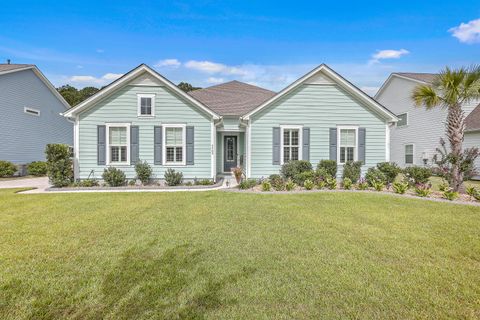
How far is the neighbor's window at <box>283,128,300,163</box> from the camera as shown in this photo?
12156 millimetres

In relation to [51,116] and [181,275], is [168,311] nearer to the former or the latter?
[181,275]

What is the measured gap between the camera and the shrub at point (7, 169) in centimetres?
1501

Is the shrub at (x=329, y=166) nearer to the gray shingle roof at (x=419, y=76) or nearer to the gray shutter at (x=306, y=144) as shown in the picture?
the gray shutter at (x=306, y=144)

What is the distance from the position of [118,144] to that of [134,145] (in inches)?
30.4

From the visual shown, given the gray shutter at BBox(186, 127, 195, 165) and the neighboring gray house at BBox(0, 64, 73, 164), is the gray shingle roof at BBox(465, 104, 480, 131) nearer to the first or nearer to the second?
the gray shutter at BBox(186, 127, 195, 165)

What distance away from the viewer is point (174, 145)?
11852 millimetres

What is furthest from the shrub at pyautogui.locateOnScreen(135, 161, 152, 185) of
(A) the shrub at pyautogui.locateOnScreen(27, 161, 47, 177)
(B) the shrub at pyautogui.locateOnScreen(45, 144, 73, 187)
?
(A) the shrub at pyautogui.locateOnScreen(27, 161, 47, 177)

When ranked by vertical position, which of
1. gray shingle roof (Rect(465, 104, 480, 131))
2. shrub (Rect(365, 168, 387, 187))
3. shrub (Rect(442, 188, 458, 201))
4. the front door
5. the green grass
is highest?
gray shingle roof (Rect(465, 104, 480, 131))

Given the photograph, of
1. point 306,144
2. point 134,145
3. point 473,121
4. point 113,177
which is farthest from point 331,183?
point 473,121

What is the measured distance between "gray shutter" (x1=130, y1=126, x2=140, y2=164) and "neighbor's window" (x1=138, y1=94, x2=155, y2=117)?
2.58 feet

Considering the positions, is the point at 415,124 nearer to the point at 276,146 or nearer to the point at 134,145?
the point at 276,146

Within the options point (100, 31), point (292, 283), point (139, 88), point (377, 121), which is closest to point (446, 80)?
point (377, 121)

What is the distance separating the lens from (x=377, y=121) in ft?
40.3

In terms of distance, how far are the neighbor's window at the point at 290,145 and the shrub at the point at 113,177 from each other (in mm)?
7398
